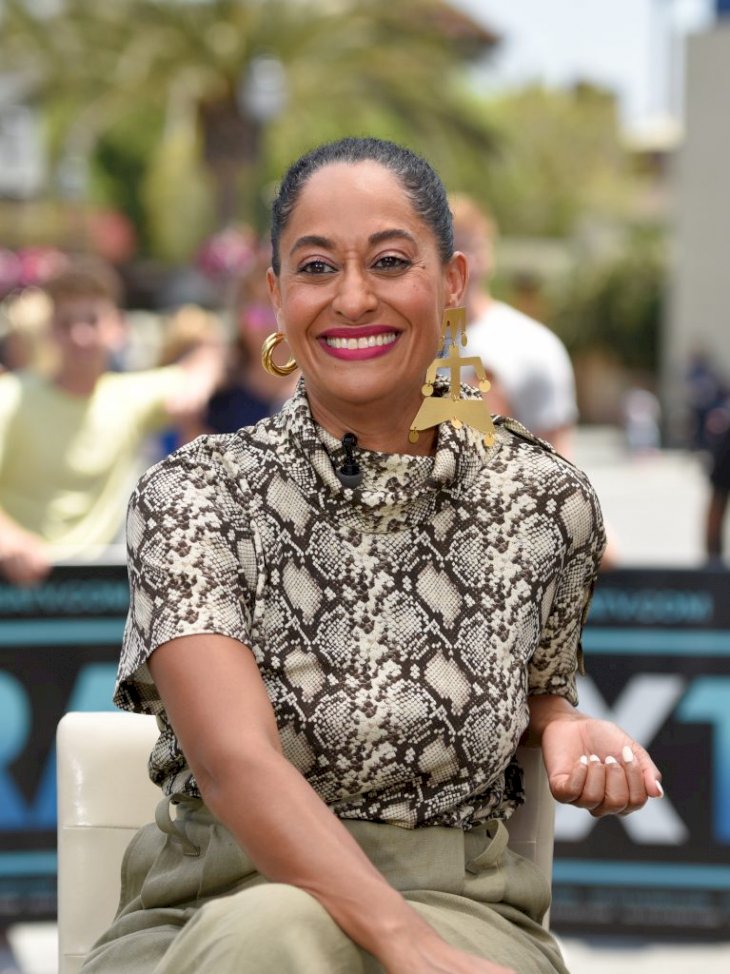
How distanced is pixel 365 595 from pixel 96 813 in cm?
72

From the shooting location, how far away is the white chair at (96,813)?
2.65 m

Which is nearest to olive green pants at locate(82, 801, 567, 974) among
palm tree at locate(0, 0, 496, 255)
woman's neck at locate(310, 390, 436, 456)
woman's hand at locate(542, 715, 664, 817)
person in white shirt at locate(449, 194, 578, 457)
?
woman's hand at locate(542, 715, 664, 817)

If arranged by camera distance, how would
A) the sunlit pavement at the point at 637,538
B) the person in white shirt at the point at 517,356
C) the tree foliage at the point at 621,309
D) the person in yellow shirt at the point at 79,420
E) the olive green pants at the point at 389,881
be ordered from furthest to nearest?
1. the tree foliage at the point at 621,309
2. the person in yellow shirt at the point at 79,420
3. the person in white shirt at the point at 517,356
4. the sunlit pavement at the point at 637,538
5. the olive green pants at the point at 389,881

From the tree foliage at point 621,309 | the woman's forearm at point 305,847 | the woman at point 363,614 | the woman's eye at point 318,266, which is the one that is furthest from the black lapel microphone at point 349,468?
the tree foliage at point 621,309

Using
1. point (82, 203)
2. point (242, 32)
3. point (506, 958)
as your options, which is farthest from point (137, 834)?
point (82, 203)

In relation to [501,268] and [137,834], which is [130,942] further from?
[501,268]

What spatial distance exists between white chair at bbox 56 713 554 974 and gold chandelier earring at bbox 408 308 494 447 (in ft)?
2.23

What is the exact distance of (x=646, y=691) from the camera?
14.9 feet

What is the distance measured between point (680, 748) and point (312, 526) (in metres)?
2.48

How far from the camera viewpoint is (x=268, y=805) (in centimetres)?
203

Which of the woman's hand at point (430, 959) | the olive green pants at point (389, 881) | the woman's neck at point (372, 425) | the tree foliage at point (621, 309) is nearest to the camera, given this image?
the woman's hand at point (430, 959)

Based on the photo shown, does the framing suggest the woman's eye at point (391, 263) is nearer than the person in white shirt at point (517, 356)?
Yes

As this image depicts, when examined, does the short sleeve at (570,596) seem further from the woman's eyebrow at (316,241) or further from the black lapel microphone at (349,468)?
the woman's eyebrow at (316,241)

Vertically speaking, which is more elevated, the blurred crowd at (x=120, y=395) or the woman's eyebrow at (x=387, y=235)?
the woman's eyebrow at (x=387, y=235)
